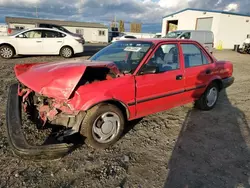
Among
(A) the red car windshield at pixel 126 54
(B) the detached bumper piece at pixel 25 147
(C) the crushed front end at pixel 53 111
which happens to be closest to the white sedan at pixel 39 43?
(A) the red car windshield at pixel 126 54

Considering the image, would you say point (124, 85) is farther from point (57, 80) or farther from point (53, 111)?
point (53, 111)

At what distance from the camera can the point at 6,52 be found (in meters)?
10.1

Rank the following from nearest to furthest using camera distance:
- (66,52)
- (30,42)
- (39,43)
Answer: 1. (30,42)
2. (39,43)
3. (66,52)

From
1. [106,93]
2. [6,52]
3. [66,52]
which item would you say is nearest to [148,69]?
[106,93]

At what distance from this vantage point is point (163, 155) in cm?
288

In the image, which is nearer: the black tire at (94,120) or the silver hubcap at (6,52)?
the black tire at (94,120)

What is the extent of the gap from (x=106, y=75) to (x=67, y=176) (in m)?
1.45

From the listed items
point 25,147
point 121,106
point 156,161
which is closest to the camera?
point 25,147

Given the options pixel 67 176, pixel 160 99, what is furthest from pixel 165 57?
pixel 67 176

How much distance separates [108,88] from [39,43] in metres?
9.32

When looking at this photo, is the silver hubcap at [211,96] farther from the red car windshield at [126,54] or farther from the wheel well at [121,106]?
the wheel well at [121,106]

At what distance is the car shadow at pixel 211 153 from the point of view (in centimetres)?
240

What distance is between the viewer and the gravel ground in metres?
2.35

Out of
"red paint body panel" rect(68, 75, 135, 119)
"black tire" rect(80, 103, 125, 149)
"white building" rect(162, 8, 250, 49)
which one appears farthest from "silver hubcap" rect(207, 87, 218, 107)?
"white building" rect(162, 8, 250, 49)
